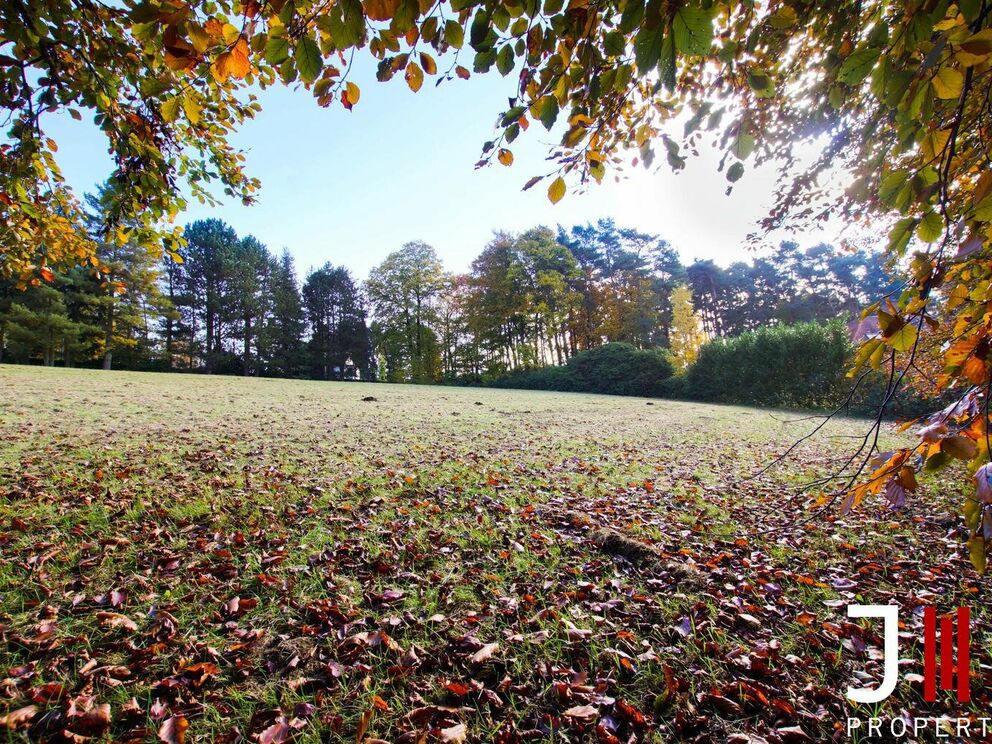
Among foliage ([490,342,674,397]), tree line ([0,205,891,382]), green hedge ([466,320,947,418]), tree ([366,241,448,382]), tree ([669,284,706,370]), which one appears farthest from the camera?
tree ([366,241,448,382])

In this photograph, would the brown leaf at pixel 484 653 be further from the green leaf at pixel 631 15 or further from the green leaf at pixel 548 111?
the green leaf at pixel 631 15

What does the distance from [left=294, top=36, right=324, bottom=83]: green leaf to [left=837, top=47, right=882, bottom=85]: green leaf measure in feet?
5.28

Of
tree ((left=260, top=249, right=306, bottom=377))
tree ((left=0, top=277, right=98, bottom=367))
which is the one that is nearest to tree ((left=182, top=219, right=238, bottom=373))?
tree ((left=260, top=249, right=306, bottom=377))

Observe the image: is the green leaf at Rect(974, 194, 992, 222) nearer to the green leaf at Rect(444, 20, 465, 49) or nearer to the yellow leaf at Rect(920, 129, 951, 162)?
the yellow leaf at Rect(920, 129, 951, 162)

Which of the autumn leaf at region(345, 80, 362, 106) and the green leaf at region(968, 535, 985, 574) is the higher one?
the autumn leaf at region(345, 80, 362, 106)

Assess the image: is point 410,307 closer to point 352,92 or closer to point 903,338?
point 352,92

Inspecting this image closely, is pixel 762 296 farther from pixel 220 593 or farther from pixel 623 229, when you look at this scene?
pixel 220 593

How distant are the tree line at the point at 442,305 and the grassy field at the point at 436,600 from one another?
81.7ft

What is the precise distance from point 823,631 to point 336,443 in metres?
6.26

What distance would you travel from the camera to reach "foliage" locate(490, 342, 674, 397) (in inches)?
907

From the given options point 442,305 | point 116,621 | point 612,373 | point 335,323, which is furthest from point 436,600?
point 335,323

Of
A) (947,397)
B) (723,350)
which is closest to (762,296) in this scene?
(723,350)

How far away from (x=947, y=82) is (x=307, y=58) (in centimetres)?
184

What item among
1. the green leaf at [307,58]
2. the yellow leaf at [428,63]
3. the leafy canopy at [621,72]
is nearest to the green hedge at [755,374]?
the leafy canopy at [621,72]
